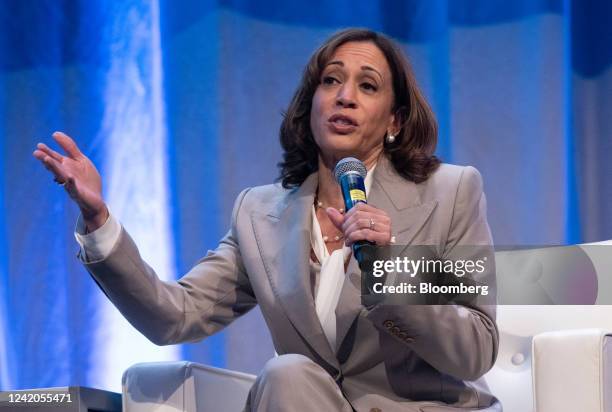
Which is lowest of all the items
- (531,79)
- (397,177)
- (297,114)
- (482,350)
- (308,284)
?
(482,350)

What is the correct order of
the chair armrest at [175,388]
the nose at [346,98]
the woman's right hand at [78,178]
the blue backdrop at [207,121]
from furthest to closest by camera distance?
the blue backdrop at [207,121], the nose at [346,98], the chair armrest at [175,388], the woman's right hand at [78,178]

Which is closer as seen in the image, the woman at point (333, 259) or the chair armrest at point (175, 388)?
the woman at point (333, 259)

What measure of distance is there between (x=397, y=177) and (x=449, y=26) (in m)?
0.98

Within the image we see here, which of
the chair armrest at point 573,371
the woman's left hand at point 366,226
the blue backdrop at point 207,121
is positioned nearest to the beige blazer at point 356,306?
the chair armrest at point 573,371

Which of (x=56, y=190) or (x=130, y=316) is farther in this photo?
(x=56, y=190)

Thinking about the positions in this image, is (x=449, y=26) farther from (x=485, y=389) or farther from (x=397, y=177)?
(x=485, y=389)

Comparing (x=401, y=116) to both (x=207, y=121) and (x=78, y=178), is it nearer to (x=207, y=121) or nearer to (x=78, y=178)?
(x=78, y=178)

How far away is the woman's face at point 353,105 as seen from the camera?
1.95 m

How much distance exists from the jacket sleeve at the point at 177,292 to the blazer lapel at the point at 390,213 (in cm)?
32

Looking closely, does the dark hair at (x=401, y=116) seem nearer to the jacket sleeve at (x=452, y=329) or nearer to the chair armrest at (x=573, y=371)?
the jacket sleeve at (x=452, y=329)

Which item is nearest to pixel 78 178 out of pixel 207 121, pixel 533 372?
pixel 533 372

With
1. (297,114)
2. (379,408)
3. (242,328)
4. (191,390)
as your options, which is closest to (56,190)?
(242,328)

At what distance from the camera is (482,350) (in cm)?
167

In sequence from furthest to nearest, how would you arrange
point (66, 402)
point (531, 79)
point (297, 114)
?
point (531, 79) < point (297, 114) < point (66, 402)
